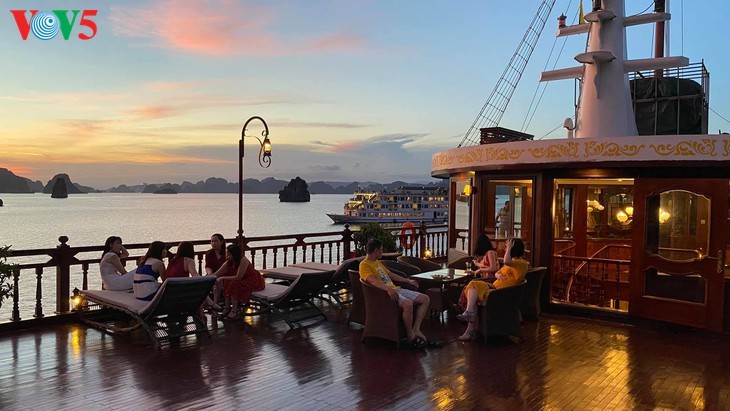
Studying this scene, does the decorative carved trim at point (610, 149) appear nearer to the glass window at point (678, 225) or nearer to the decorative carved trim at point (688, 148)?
the decorative carved trim at point (688, 148)

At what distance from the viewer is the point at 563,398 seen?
4.49m

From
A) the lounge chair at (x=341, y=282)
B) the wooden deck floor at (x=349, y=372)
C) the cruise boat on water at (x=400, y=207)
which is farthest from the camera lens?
the cruise boat on water at (x=400, y=207)

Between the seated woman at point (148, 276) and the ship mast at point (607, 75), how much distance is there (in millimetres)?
7440

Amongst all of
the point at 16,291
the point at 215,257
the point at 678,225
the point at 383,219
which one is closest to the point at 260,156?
the point at 215,257

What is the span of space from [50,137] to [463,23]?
2233 centimetres

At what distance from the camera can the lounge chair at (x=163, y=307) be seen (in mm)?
5707

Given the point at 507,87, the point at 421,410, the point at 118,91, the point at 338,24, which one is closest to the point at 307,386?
the point at 421,410

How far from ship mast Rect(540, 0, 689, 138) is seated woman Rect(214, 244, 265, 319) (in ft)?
21.2

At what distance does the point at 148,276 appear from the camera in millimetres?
6195

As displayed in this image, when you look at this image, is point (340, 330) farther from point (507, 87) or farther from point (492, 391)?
point (507, 87)

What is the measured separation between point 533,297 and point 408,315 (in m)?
2.46

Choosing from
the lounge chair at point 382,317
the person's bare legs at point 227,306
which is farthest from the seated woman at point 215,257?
the lounge chair at point 382,317

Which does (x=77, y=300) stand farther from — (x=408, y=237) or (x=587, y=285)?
(x=408, y=237)

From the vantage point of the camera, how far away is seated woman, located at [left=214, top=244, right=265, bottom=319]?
693 centimetres
